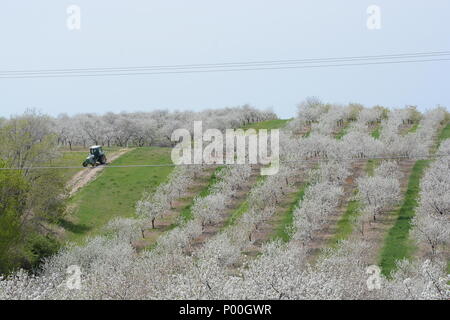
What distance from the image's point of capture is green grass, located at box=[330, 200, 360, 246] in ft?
159

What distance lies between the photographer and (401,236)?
4800 cm

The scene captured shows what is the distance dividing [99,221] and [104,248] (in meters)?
10.1

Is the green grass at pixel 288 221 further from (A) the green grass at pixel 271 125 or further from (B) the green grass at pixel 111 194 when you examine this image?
(A) the green grass at pixel 271 125

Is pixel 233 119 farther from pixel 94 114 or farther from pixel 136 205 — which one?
pixel 136 205

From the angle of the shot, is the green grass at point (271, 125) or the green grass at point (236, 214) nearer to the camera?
the green grass at point (236, 214)

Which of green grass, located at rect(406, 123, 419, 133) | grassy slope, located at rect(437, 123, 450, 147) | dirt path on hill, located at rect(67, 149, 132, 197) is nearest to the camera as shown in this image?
dirt path on hill, located at rect(67, 149, 132, 197)

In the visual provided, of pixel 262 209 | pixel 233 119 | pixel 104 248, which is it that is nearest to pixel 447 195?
pixel 262 209

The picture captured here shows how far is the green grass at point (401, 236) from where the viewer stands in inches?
1740

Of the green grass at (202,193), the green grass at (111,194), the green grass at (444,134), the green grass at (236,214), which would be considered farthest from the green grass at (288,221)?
the green grass at (444,134)

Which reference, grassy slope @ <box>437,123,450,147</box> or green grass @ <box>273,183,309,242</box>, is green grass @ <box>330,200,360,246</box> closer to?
green grass @ <box>273,183,309,242</box>

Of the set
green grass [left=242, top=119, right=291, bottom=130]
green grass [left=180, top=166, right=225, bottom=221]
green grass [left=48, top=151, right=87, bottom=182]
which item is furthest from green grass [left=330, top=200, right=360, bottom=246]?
green grass [left=242, top=119, right=291, bottom=130]

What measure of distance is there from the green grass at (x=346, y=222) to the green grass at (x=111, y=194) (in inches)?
809

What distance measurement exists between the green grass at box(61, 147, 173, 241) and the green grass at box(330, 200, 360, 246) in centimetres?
2055

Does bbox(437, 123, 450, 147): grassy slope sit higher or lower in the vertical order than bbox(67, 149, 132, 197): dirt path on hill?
higher
